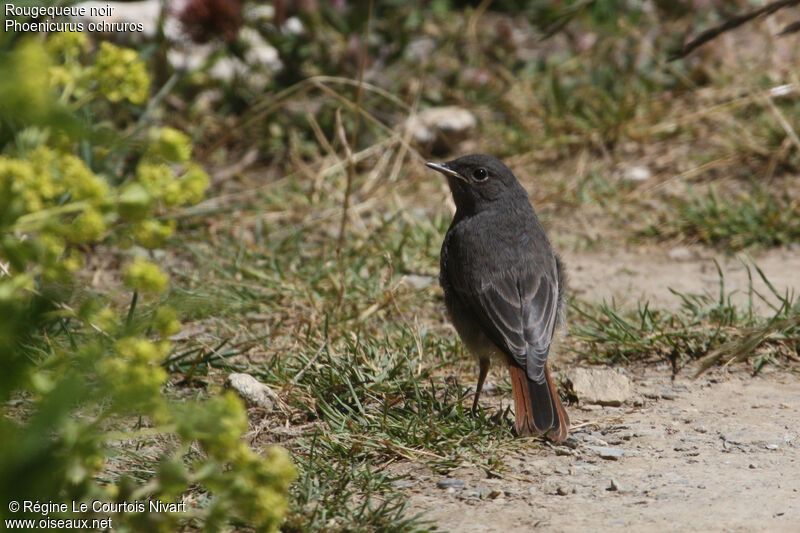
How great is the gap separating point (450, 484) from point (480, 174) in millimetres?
2090

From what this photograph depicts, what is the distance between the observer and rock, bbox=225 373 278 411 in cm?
382

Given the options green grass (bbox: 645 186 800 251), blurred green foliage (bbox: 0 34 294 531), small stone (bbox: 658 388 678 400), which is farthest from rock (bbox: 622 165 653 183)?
blurred green foliage (bbox: 0 34 294 531)

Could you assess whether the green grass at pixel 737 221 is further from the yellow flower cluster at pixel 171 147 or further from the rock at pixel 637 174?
the yellow flower cluster at pixel 171 147

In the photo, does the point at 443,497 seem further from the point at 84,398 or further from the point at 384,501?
the point at 84,398

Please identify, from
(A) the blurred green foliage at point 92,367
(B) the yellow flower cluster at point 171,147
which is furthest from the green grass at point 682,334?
(B) the yellow flower cluster at point 171,147

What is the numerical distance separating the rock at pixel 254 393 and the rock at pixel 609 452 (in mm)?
1272

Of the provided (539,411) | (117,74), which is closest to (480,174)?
(539,411)

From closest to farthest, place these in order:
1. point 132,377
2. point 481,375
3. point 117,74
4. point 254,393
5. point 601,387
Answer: point 132,377 → point 117,74 → point 254,393 → point 601,387 → point 481,375

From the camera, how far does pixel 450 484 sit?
3209 mm

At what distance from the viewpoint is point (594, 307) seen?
5008 mm

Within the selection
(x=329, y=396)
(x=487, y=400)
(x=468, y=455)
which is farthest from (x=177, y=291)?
(x=468, y=455)

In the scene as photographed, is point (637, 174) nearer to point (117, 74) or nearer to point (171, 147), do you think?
point (117, 74)

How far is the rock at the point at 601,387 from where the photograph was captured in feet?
13.0

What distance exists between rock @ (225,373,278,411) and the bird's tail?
99 centimetres
